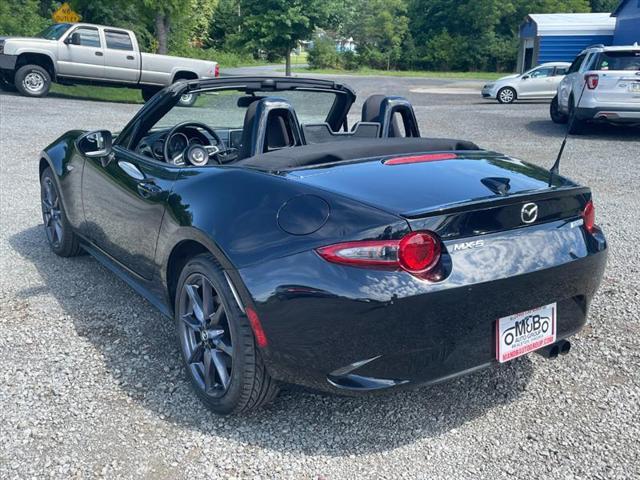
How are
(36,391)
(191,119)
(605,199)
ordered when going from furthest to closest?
(605,199)
(191,119)
(36,391)

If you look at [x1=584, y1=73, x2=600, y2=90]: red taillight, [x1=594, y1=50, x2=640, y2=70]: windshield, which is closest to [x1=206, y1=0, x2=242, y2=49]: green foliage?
[x1=594, y1=50, x2=640, y2=70]: windshield

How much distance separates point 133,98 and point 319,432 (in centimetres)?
1924

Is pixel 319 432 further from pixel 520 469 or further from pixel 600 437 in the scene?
pixel 600 437

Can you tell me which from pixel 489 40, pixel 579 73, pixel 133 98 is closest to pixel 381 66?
pixel 489 40

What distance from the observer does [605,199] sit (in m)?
7.83

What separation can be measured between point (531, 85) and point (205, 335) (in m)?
22.2

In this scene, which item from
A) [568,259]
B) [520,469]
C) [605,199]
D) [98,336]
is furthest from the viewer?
[605,199]

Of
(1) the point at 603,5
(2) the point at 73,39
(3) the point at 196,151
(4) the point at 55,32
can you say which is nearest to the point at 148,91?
(2) the point at 73,39

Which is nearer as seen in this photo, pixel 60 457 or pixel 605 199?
pixel 60 457

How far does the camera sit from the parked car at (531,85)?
22938 mm

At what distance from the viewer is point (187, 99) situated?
3.96 m

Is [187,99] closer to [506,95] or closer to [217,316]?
[217,316]

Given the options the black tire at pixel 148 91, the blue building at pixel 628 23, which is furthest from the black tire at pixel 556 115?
the blue building at pixel 628 23

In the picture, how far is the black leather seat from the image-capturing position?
3453mm
